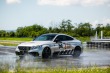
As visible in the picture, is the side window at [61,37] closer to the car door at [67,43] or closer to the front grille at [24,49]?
the car door at [67,43]

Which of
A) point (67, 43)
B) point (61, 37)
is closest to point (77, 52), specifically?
point (67, 43)

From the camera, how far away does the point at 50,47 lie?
20844mm

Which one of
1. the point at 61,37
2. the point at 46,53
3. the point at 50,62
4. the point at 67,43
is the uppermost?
the point at 61,37

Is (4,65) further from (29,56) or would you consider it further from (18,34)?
(18,34)

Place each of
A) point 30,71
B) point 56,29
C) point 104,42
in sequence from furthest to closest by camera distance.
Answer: point 56,29 < point 104,42 < point 30,71

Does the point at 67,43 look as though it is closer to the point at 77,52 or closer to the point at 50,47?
the point at 77,52

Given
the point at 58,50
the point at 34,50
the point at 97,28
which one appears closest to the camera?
the point at 34,50

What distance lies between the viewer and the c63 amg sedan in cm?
2017

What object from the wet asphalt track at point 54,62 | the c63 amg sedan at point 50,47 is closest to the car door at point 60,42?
the c63 amg sedan at point 50,47

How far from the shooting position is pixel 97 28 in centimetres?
8956

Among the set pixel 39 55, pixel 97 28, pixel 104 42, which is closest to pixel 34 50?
pixel 39 55

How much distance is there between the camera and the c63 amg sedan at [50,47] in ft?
66.2

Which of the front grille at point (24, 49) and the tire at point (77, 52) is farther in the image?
the tire at point (77, 52)

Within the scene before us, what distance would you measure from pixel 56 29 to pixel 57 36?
56.4 m
